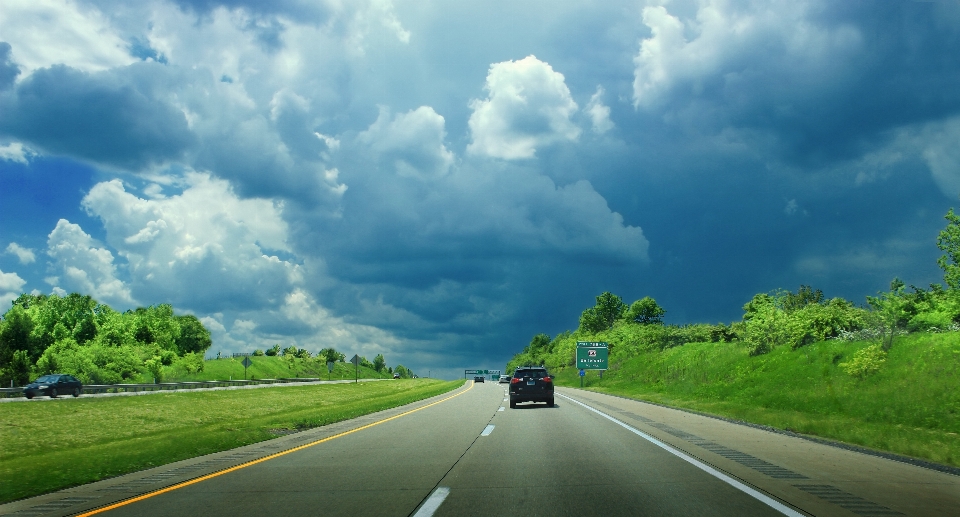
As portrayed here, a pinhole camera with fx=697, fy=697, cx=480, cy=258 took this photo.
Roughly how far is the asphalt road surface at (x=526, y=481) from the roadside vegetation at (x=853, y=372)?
371cm

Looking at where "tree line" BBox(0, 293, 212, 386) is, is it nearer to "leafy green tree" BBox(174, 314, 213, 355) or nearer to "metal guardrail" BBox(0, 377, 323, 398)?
"metal guardrail" BBox(0, 377, 323, 398)

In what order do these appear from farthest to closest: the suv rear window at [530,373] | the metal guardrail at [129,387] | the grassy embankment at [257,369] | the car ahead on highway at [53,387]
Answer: the grassy embankment at [257,369] → the metal guardrail at [129,387] → the car ahead on highway at [53,387] → the suv rear window at [530,373]

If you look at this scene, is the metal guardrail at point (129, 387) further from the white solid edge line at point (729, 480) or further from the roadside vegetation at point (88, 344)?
the white solid edge line at point (729, 480)

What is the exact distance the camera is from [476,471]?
11.0 meters

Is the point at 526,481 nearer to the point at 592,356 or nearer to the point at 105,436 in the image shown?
the point at 105,436

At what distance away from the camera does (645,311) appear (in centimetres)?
14062

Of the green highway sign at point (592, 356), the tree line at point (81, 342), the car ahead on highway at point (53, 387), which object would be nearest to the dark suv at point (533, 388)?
the car ahead on highway at point (53, 387)

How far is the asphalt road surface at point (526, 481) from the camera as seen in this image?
805 cm

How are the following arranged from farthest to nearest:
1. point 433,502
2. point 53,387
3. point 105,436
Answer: point 53,387 → point 105,436 → point 433,502

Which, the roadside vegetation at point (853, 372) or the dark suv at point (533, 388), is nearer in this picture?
the roadside vegetation at point (853, 372)

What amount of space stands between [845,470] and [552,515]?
6.25 m

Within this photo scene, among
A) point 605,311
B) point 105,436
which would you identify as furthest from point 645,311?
point 105,436

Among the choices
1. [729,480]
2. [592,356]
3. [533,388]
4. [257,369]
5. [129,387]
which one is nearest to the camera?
[729,480]

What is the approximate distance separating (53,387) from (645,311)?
365 ft
